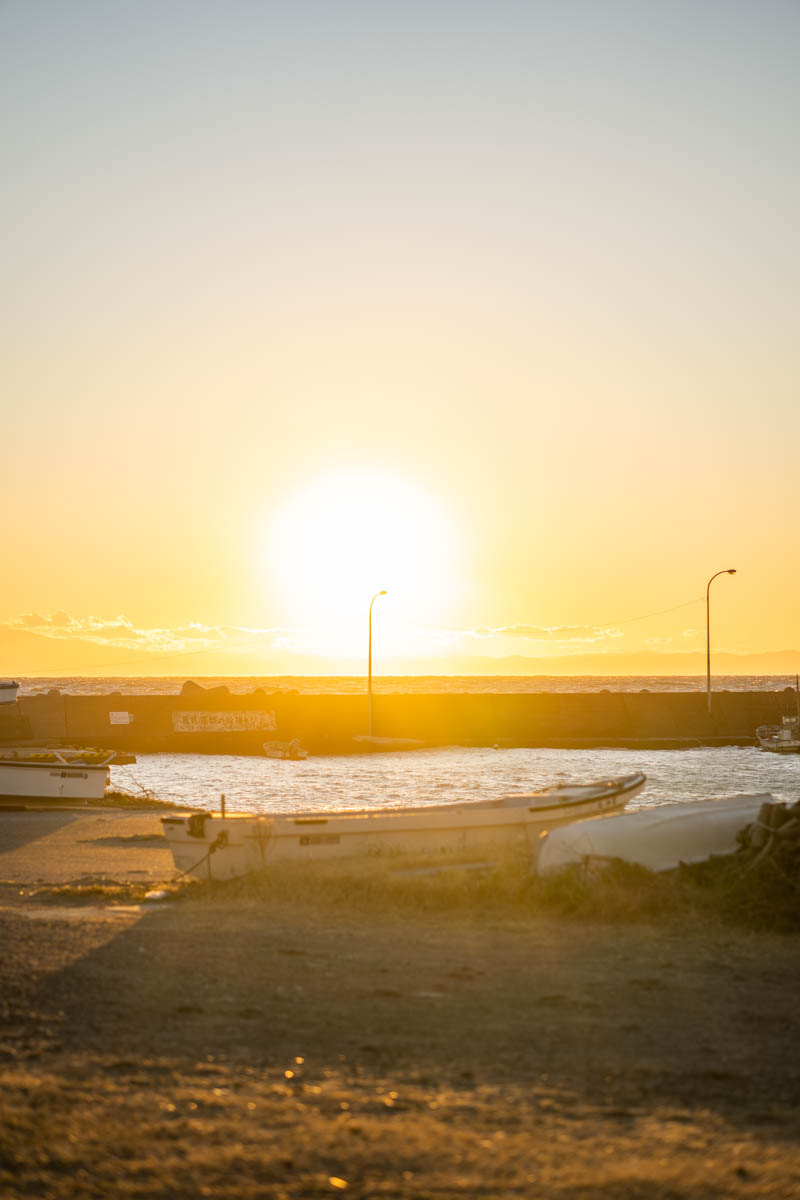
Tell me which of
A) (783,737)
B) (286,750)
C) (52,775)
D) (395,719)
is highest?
(52,775)

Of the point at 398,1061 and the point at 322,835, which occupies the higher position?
the point at 322,835

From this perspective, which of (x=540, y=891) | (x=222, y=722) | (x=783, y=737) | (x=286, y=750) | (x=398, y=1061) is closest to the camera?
(x=398, y=1061)

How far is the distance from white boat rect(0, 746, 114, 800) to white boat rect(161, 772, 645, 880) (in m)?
13.8

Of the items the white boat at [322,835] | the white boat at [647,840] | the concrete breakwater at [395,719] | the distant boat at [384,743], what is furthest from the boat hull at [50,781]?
the distant boat at [384,743]

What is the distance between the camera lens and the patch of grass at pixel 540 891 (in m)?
11.6

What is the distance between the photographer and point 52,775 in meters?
27.5

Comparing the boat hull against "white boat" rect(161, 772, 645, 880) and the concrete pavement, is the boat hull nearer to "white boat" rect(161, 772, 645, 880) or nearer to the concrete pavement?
the concrete pavement

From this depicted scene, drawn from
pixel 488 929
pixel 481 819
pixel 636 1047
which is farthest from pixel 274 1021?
pixel 481 819

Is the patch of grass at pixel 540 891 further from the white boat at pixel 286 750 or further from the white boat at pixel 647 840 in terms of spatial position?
the white boat at pixel 286 750

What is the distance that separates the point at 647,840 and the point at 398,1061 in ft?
23.5

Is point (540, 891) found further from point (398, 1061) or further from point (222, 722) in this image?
point (222, 722)

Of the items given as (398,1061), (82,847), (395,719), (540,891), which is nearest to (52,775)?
(82,847)

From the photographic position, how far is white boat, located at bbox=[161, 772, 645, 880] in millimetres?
14492

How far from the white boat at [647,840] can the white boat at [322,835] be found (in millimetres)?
1915
